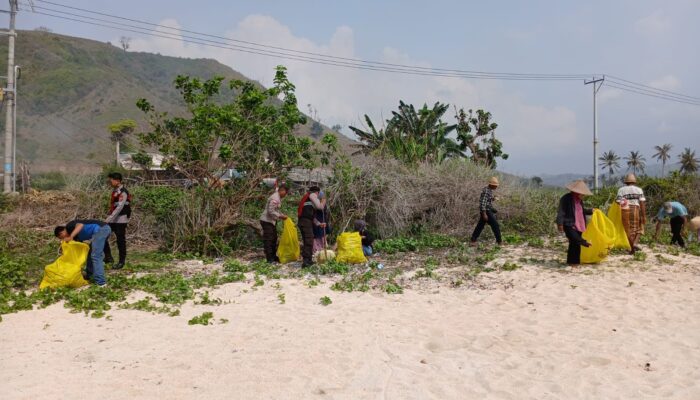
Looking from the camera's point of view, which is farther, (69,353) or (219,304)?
(219,304)

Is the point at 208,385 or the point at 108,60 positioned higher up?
the point at 108,60

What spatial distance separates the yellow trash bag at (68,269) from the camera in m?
6.52

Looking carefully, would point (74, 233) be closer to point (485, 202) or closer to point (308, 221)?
point (308, 221)

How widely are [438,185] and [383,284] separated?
5.44 metres

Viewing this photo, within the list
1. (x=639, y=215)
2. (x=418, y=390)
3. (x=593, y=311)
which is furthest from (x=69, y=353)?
(x=639, y=215)

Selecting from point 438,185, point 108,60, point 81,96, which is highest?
point 108,60

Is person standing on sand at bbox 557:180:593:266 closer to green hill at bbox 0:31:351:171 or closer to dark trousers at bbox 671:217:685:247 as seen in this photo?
dark trousers at bbox 671:217:685:247

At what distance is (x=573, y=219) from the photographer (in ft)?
25.4

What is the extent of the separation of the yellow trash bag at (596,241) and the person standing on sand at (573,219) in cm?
9

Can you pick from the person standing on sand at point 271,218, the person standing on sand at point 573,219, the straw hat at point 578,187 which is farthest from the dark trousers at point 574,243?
the person standing on sand at point 271,218

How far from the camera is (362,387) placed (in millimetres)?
3906

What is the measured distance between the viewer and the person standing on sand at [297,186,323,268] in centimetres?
815

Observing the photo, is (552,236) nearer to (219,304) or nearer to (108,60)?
(219,304)

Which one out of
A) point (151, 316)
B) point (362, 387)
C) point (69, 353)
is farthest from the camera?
point (151, 316)
